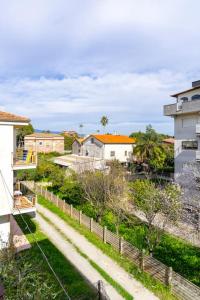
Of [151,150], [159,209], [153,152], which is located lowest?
[159,209]

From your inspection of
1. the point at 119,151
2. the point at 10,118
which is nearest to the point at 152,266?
the point at 10,118

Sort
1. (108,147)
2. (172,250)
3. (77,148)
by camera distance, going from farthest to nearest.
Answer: (77,148)
(108,147)
(172,250)

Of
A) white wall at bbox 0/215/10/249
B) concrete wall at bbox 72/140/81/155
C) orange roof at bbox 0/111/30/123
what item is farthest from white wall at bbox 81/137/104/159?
orange roof at bbox 0/111/30/123

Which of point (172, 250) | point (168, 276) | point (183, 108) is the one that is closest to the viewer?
point (168, 276)

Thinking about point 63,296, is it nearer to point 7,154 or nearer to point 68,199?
point 7,154

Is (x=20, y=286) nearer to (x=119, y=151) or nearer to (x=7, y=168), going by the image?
(x=7, y=168)

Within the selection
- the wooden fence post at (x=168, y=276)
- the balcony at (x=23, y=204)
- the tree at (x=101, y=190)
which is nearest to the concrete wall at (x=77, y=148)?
the tree at (x=101, y=190)

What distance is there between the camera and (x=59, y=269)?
15.8 m

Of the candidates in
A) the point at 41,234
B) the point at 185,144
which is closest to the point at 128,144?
the point at 185,144

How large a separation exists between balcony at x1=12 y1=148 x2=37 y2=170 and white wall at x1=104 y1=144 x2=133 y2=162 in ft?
109

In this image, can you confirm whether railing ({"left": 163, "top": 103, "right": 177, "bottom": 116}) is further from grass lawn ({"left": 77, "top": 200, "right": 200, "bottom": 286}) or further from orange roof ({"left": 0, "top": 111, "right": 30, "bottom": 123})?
orange roof ({"left": 0, "top": 111, "right": 30, "bottom": 123})

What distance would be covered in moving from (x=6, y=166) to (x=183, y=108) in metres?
21.3

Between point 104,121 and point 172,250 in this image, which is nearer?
point 172,250

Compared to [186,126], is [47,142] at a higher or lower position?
lower
